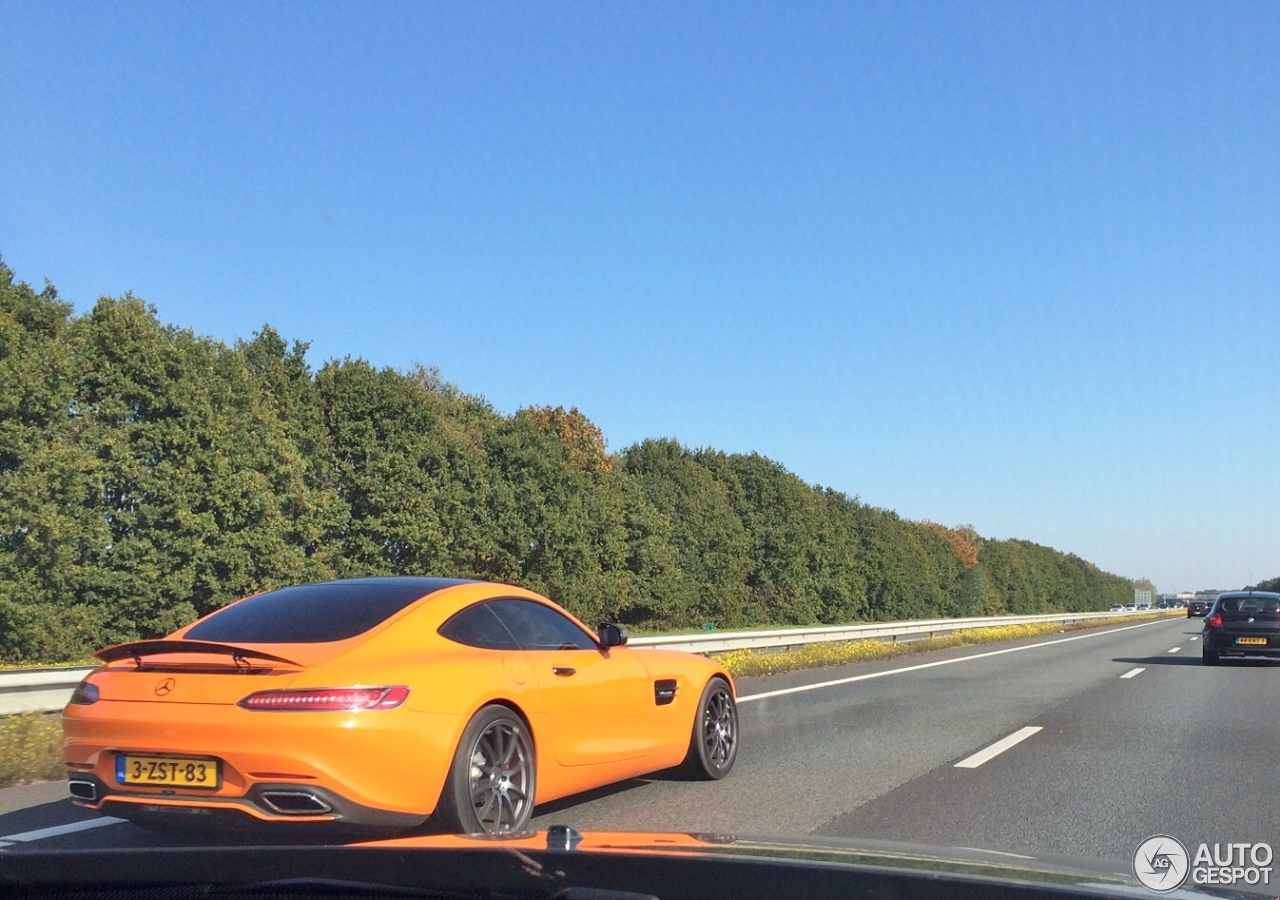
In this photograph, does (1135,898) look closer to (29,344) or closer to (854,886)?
(854,886)

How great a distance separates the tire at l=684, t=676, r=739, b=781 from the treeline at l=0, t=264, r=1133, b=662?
23.7 m

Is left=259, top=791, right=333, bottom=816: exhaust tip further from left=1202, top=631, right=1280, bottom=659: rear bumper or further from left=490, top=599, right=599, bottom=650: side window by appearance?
left=1202, top=631, right=1280, bottom=659: rear bumper

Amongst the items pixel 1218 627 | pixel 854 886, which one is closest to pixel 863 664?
pixel 1218 627

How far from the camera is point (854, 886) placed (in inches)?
114

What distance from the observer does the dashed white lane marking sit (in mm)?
5497

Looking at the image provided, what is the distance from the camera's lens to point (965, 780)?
7.53 meters

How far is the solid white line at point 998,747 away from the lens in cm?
827

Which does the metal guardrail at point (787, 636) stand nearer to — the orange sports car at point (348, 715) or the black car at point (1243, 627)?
the orange sports car at point (348, 715)

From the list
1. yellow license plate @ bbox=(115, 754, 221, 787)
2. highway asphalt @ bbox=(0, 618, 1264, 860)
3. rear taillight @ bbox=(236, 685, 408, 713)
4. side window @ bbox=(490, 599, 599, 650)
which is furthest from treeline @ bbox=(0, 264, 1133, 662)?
rear taillight @ bbox=(236, 685, 408, 713)

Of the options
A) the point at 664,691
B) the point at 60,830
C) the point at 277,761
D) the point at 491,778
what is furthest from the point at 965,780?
the point at 60,830

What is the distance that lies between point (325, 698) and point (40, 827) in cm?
234

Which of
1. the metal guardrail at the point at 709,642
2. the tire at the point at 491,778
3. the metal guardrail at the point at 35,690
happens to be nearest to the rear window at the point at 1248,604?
the metal guardrail at the point at 709,642

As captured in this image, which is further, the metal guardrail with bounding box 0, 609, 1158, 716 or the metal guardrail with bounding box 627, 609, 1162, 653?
the metal guardrail with bounding box 627, 609, 1162, 653

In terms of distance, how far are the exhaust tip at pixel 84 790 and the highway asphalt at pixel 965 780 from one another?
56cm
